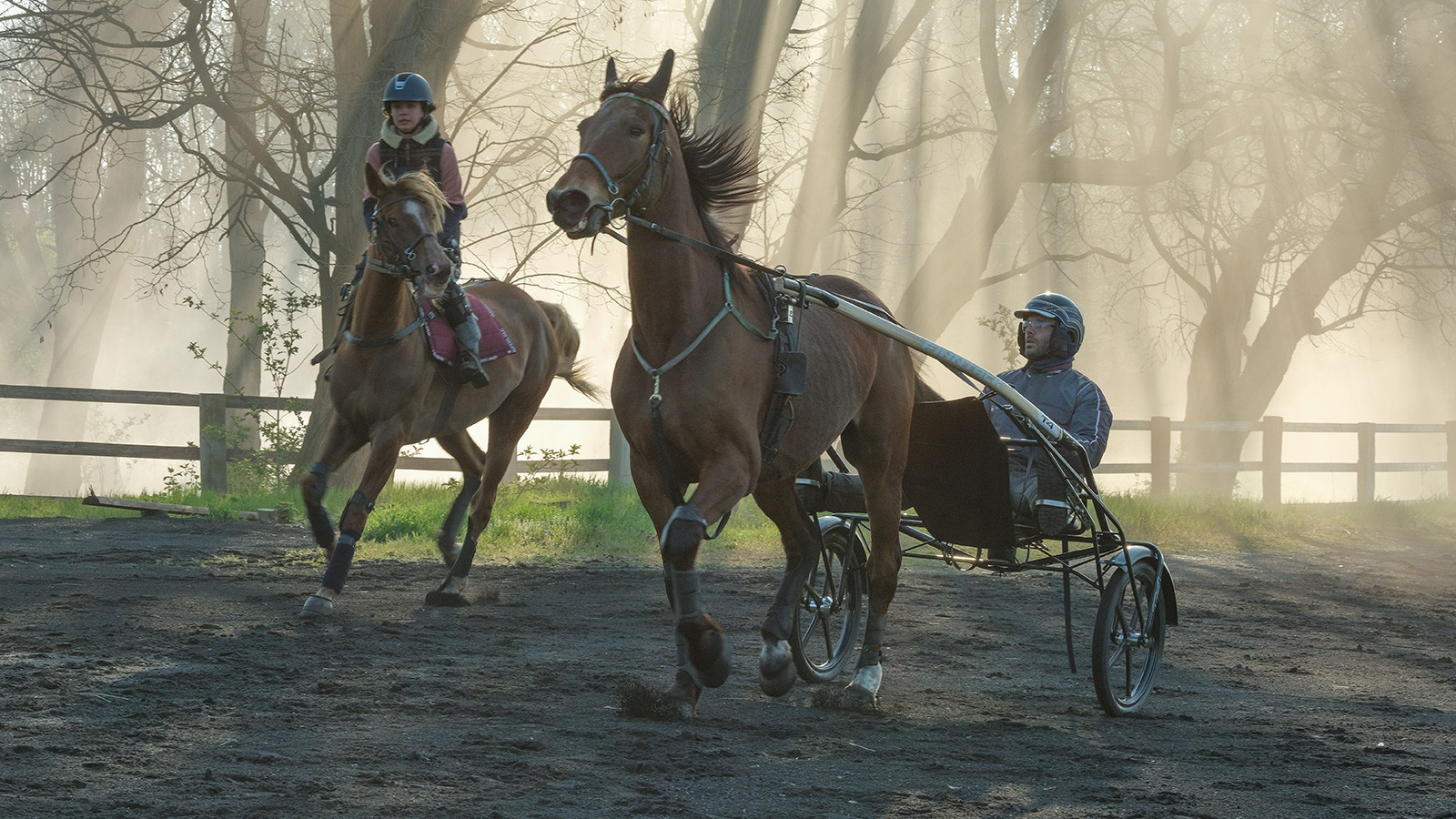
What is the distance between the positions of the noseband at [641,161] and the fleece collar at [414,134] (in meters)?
2.82

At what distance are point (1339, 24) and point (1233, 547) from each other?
9.52 meters

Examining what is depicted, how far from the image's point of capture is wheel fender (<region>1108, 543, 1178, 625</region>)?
5.54 metres

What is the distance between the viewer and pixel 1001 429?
620 cm

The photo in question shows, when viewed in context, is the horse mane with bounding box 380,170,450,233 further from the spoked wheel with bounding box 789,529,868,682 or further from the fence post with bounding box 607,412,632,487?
the fence post with bounding box 607,412,632,487

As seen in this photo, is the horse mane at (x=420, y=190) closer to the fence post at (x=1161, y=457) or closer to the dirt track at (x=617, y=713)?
the dirt track at (x=617, y=713)

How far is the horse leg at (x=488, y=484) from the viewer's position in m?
7.56

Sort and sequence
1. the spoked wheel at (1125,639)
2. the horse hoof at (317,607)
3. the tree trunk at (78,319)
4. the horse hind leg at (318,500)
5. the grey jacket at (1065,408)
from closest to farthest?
1. the spoked wheel at (1125,639)
2. the grey jacket at (1065,408)
3. the horse hoof at (317,607)
4. the horse hind leg at (318,500)
5. the tree trunk at (78,319)

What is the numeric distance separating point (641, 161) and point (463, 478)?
4762mm

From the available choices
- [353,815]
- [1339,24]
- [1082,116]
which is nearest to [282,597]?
[353,815]

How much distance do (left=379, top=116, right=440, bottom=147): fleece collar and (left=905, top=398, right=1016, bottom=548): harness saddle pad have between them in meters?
3.48

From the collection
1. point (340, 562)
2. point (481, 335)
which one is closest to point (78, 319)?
point (481, 335)

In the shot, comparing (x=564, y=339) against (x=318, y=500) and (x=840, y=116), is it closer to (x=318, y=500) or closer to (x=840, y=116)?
(x=318, y=500)

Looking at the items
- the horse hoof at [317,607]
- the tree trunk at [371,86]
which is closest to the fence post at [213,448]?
→ the tree trunk at [371,86]

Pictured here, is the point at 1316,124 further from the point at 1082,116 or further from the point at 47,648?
the point at 47,648
